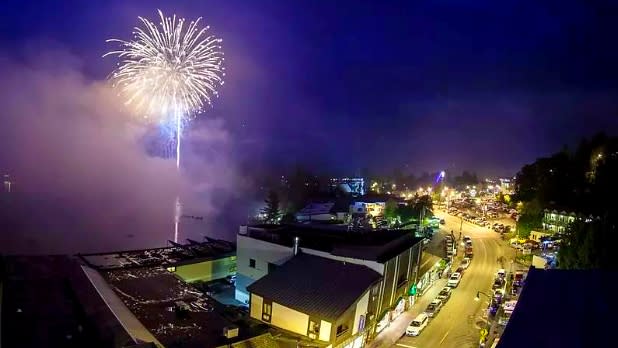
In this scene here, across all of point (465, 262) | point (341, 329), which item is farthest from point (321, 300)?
point (465, 262)

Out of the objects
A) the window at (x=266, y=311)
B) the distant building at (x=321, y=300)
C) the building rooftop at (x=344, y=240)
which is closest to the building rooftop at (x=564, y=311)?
the distant building at (x=321, y=300)

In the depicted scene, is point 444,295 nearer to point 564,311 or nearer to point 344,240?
point 344,240

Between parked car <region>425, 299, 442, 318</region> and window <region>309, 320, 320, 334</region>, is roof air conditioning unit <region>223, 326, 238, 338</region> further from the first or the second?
parked car <region>425, 299, 442, 318</region>

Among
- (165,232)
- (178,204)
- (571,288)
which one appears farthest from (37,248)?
(571,288)

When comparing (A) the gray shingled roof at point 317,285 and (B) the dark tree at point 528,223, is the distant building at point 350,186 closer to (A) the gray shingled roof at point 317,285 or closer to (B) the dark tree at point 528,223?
(B) the dark tree at point 528,223

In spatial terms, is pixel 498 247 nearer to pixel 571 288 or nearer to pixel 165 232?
pixel 571 288

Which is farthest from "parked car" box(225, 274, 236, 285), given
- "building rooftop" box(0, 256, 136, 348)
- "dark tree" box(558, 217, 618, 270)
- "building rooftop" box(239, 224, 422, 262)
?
"dark tree" box(558, 217, 618, 270)
